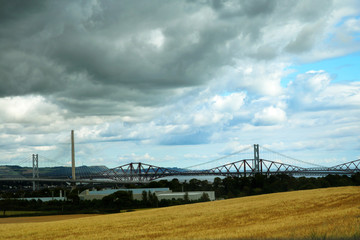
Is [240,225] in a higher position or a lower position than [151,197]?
lower

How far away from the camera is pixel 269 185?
125m

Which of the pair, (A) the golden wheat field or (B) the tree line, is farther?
(B) the tree line

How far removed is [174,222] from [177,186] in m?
109

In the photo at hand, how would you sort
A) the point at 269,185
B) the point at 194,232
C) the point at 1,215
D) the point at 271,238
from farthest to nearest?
the point at 269,185, the point at 1,215, the point at 194,232, the point at 271,238

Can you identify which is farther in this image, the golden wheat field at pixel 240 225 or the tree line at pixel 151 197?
the tree line at pixel 151 197

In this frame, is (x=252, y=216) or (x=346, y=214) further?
(x=252, y=216)

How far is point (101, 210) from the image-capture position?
285ft

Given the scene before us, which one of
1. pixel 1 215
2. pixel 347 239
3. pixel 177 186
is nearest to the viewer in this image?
pixel 347 239

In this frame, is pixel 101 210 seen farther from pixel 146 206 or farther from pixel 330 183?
pixel 330 183

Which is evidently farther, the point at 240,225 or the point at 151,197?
the point at 151,197

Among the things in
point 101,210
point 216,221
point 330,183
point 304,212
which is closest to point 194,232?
point 216,221

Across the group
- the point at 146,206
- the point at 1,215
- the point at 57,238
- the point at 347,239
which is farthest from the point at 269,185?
the point at 347,239

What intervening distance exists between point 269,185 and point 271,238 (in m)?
108

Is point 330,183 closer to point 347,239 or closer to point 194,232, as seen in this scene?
point 194,232
